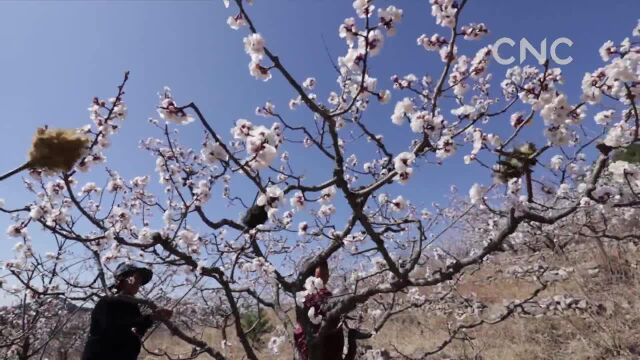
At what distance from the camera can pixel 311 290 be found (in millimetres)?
3477

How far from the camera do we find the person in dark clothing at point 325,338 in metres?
3.55

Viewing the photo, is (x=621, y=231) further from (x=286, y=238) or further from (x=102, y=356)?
(x=102, y=356)

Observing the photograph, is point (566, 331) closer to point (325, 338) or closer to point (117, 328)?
point (325, 338)

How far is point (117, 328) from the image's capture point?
3361mm

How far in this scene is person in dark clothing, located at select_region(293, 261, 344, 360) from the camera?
3553mm

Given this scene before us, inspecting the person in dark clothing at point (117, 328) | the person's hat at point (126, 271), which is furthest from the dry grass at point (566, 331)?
→ the person's hat at point (126, 271)

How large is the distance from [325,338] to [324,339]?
0.07 m

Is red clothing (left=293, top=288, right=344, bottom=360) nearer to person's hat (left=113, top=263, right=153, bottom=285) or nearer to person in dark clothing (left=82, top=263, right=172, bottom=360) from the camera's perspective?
person in dark clothing (left=82, top=263, right=172, bottom=360)

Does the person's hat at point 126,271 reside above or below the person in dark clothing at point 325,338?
above

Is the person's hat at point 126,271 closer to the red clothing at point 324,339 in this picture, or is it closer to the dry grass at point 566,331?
the red clothing at point 324,339

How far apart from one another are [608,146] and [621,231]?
37.3 ft

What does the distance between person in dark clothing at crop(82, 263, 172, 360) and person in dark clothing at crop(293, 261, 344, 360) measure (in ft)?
4.34

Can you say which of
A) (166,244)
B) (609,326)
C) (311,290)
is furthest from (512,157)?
(609,326)

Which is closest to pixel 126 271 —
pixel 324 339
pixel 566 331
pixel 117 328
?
pixel 117 328
